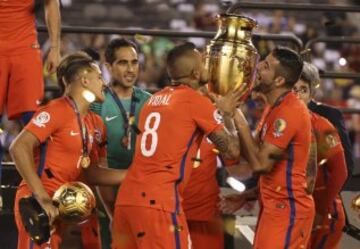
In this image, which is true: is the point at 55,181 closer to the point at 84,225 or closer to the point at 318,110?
the point at 84,225

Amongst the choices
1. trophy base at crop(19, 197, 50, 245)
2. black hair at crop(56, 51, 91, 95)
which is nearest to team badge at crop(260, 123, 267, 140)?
black hair at crop(56, 51, 91, 95)

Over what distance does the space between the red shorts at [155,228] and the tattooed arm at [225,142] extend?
18.1 inches

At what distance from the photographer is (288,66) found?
6.31m

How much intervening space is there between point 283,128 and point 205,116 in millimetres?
535

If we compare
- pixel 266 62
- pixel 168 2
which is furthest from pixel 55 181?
pixel 168 2

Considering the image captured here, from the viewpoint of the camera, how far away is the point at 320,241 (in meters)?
6.90

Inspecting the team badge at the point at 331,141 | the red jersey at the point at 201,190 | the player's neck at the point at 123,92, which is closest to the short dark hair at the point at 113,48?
the player's neck at the point at 123,92

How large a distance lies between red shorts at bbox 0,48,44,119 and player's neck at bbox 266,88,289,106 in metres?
1.56

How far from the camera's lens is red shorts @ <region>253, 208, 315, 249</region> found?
20.0 feet

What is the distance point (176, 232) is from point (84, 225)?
1148 mm

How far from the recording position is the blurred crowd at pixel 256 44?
10170 mm

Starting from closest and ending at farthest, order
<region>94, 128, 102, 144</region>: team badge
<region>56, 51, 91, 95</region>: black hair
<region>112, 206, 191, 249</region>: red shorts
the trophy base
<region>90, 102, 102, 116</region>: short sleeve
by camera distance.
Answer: the trophy base → <region>112, 206, 191, 249</region>: red shorts → <region>56, 51, 91, 95</region>: black hair → <region>94, 128, 102, 144</region>: team badge → <region>90, 102, 102, 116</region>: short sleeve

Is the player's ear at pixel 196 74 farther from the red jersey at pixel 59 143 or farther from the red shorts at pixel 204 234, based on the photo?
the red shorts at pixel 204 234

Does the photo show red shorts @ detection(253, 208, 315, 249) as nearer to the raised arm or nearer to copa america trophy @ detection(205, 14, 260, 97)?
copa america trophy @ detection(205, 14, 260, 97)
